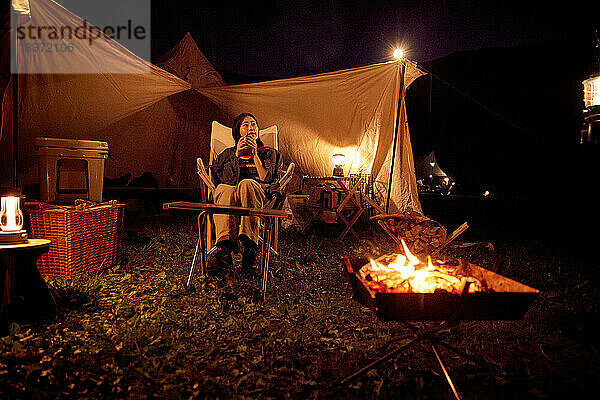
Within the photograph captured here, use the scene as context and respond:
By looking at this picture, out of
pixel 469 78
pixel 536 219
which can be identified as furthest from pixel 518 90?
pixel 536 219

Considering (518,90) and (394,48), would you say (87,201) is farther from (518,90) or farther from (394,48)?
(518,90)

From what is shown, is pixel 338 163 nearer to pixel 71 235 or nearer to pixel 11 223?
pixel 71 235

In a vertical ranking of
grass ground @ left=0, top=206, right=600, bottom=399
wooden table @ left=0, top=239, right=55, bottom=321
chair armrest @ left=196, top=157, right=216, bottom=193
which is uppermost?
chair armrest @ left=196, top=157, right=216, bottom=193

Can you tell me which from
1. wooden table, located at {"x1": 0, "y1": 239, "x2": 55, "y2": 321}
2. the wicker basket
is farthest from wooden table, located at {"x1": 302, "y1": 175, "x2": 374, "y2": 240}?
wooden table, located at {"x1": 0, "y1": 239, "x2": 55, "y2": 321}

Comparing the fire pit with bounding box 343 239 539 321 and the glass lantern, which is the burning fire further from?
the glass lantern

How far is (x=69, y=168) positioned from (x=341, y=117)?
3.50m

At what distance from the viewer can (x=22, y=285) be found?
1.96m

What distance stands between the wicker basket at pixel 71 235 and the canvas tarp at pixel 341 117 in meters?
2.84

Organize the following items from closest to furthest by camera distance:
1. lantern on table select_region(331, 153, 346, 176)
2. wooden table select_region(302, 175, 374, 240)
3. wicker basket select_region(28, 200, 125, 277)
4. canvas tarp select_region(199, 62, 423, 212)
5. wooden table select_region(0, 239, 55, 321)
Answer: wooden table select_region(0, 239, 55, 321)
wicker basket select_region(28, 200, 125, 277)
wooden table select_region(302, 175, 374, 240)
canvas tarp select_region(199, 62, 423, 212)
lantern on table select_region(331, 153, 346, 176)

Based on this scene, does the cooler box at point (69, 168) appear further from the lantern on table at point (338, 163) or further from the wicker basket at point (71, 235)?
the lantern on table at point (338, 163)

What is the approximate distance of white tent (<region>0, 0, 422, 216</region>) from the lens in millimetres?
4355

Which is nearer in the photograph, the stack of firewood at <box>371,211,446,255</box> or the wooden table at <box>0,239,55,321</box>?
the wooden table at <box>0,239,55,321</box>

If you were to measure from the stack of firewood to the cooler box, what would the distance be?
230cm

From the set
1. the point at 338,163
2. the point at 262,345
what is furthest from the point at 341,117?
the point at 262,345
